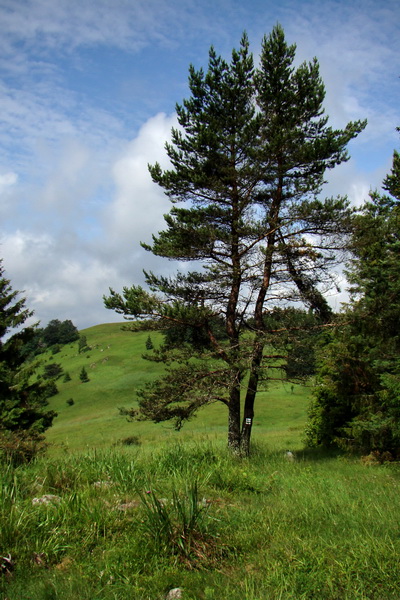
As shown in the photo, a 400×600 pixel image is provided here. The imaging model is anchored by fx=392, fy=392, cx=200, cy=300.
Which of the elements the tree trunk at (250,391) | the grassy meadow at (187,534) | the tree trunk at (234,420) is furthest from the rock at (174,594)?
the tree trunk at (234,420)

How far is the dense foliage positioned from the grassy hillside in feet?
9.09

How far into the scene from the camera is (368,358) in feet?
39.3

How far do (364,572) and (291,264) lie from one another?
40.9 feet

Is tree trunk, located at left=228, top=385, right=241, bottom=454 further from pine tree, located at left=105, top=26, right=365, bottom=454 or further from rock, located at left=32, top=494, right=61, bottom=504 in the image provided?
rock, located at left=32, top=494, right=61, bottom=504

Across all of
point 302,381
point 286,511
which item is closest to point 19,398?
point 302,381

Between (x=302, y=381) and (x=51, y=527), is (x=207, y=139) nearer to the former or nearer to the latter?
(x=302, y=381)

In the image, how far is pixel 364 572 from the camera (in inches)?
165

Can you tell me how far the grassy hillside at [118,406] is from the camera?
29.6 m

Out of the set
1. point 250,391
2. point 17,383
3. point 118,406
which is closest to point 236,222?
point 250,391

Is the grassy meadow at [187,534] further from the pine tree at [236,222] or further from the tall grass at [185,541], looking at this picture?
the pine tree at [236,222]

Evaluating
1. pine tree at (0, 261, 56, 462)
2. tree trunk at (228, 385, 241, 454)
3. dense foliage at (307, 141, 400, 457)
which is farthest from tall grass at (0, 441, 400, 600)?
pine tree at (0, 261, 56, 462)

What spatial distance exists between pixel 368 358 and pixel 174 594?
384 inches

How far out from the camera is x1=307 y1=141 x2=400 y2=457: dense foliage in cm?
1129

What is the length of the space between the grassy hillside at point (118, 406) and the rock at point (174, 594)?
22.2 feet
